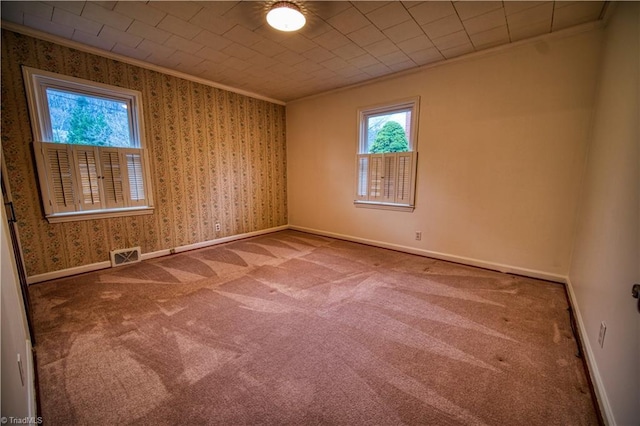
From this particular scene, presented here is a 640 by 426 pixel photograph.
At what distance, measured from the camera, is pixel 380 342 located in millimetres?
1895

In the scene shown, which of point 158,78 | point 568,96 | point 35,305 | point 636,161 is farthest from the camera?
point 158,78

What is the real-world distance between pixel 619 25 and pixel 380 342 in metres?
3.00

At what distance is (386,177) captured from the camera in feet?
13.1

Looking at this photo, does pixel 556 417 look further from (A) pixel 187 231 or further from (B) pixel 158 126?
(B) pixel 158 126

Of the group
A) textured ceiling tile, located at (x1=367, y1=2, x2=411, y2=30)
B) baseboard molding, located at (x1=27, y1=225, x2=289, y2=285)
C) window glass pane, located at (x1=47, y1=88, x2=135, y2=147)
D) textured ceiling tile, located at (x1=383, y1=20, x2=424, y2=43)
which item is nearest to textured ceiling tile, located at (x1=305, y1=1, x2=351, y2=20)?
textured ceiling tile, located at (x1=367, y1=2, x2=411, y2=30)

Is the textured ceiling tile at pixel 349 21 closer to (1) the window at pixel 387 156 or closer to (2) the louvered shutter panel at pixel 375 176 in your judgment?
(1) the window at pixel 387 156

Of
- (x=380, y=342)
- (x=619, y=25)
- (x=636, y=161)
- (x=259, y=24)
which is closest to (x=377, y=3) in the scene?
(x=259, y=24)

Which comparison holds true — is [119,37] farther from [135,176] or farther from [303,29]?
[303,29]

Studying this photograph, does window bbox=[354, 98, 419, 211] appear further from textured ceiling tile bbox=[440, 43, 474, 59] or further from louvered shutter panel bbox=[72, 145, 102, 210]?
louvered shutter panel bbox=[72, 145, 102, 210]

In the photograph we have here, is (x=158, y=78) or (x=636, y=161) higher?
(x=158, y=78)

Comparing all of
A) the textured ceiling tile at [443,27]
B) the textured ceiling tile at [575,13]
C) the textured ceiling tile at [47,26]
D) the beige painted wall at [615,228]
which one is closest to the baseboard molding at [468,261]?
the beige painted wall at [615,228]

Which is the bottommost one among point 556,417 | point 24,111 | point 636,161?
point 556,417

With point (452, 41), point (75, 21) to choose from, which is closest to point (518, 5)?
point (452, 41)

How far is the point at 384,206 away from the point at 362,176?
2.12ft
